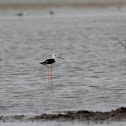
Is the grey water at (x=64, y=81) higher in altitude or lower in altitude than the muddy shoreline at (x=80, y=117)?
higher

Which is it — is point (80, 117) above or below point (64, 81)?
below

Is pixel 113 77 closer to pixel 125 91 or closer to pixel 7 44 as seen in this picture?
pixel 125 91

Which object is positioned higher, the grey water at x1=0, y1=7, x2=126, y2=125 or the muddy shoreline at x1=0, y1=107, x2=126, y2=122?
the grey water at x1=0, y1=7, x2=126, y2=125

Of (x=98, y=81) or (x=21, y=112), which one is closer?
(x=21, y=112)

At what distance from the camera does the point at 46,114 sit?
10.4 meters

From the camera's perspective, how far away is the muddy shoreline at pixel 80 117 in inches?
389

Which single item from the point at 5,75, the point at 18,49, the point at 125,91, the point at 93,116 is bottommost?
the point at 93,116

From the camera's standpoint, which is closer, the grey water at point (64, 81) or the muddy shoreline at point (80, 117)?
the muddy shoreline at point (80, 117)

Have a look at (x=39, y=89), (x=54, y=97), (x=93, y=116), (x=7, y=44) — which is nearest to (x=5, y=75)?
(x=39, y=89)

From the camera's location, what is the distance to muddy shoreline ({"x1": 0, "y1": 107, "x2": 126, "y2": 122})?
32.4 ft

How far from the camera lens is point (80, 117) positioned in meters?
9.96

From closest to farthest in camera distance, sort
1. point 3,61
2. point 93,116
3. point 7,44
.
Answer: point 93,116, point 3,61, point 7,44

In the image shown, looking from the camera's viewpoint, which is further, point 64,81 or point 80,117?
point 64,81

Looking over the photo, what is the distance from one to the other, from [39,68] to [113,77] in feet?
12.0
